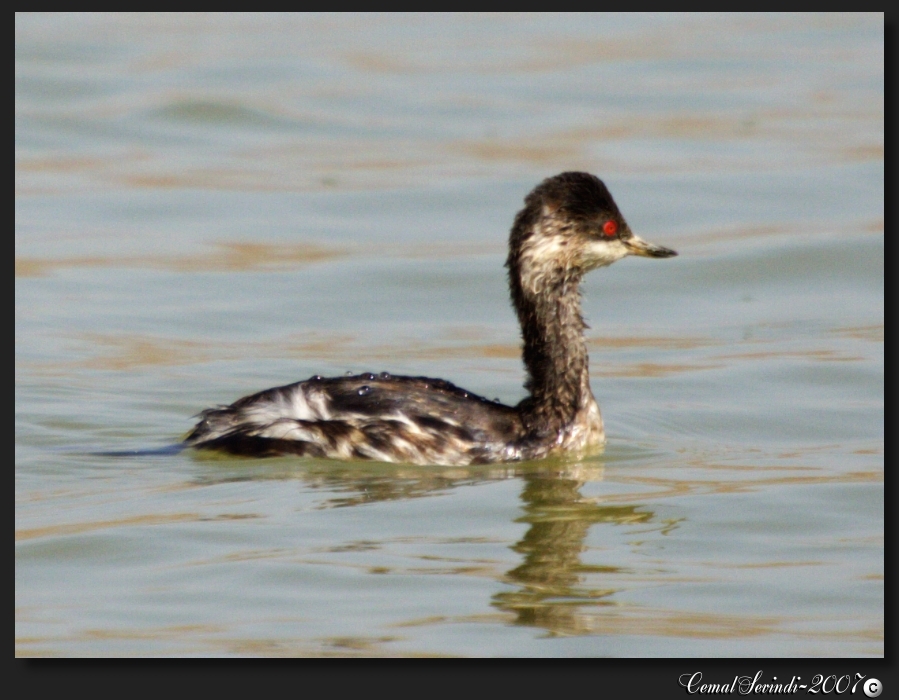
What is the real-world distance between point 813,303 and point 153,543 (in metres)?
7.57

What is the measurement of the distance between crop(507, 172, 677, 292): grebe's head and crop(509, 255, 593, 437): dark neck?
0.02 meters

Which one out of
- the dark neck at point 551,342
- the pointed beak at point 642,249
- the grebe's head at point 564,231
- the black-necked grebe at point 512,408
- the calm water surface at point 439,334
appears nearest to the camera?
the calm water surface at point 439,334

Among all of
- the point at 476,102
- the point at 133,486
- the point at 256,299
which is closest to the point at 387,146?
the point at 476,102

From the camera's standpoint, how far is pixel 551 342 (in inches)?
420

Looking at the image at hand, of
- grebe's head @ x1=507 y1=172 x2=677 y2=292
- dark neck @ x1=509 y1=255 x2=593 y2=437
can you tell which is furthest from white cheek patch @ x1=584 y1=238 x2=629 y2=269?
dark neck @ x1=509 y1=255 x2=593 y2=437

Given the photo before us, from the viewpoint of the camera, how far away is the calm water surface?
818cm

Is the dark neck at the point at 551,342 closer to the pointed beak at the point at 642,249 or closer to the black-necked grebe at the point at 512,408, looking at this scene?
the black-necked grebe at the point at 512,408

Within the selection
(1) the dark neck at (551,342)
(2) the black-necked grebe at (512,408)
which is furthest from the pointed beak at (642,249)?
(1) the dark neck at (551,342)

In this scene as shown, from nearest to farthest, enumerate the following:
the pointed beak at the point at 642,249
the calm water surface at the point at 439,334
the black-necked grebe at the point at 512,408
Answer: the calm water surface at the point at 439,334 → the black-necked grebe at the point at 512,408 → the pointed beak at the point at 642,249

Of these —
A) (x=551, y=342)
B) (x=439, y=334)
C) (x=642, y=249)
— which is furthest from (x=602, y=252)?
(x=439, y=334)

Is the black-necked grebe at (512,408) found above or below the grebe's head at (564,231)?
below

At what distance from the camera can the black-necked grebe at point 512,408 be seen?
10102 mm

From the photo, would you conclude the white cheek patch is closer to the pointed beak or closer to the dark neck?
the pointed beak

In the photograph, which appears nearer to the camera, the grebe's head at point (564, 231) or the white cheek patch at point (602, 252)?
the grebe's head at point (564, 231)
